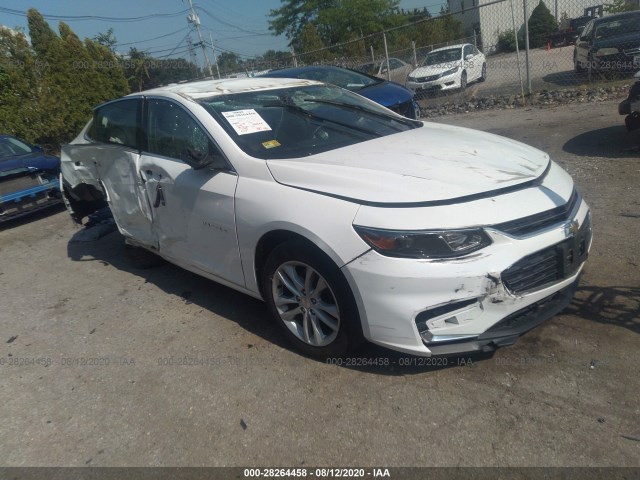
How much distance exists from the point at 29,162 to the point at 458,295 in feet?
24.6

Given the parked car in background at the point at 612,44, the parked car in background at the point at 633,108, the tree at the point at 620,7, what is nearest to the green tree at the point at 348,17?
the tree at the point at 620,7

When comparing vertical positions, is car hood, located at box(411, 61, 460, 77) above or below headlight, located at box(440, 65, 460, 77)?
above

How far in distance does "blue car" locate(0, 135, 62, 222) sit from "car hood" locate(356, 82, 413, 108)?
5.02 meters

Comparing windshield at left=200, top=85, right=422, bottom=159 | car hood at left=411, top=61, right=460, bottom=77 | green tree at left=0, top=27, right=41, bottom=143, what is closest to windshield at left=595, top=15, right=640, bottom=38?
car hood at left=411, top=61, right=460, bottom=77

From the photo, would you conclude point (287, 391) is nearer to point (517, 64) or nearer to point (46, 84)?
point (517, 64)

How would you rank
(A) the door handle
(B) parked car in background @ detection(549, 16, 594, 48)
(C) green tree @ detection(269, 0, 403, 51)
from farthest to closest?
(C) green tree @ detection(269, 0, 403, 51)
(B) parked car in background @ detection(549, 16, 594, 48)
(A) the door handle

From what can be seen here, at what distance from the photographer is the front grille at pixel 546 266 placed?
2645 mm

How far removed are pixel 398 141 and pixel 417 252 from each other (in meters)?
1.26

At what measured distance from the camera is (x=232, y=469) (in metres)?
2.48

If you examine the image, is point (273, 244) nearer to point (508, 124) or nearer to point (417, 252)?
point (417, 252)

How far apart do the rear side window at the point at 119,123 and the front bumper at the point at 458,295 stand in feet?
8.75

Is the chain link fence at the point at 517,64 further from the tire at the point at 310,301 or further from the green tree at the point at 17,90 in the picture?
the tire at the point at 310,301

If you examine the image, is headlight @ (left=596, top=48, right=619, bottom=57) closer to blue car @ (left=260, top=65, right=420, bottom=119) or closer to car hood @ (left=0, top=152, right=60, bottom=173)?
blue car @ (left=260, top=65, right=420, bottom=119)

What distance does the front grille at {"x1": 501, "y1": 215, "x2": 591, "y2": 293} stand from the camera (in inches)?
104
